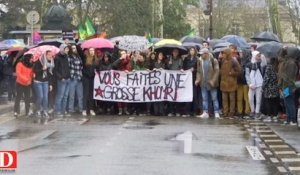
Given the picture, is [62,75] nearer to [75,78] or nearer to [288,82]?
[75,78]

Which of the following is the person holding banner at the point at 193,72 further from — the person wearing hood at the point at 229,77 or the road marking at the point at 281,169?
the road marking at the point at 281,169

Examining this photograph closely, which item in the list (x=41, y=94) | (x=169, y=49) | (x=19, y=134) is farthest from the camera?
(x=169, y=49)

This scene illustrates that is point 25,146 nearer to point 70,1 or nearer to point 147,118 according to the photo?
point 147,118

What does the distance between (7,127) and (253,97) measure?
256 inches

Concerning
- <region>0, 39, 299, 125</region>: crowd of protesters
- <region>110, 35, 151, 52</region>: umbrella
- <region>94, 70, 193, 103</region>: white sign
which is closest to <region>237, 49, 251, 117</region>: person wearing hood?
<region>0, 39, 299, 125</region>: crowd of protesters

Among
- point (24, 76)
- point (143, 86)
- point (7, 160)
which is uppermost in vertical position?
point (24, 76)

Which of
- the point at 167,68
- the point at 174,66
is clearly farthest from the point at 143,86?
the point at 174,66

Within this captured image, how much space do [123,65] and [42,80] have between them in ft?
8.26

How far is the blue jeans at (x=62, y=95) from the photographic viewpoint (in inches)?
716

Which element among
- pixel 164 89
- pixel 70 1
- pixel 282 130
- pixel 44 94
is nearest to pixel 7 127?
pixel 44 94

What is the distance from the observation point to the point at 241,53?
18.9m

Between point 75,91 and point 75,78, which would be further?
point 75,91

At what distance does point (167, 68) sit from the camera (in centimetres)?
1880

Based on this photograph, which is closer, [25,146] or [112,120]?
[25,146]
